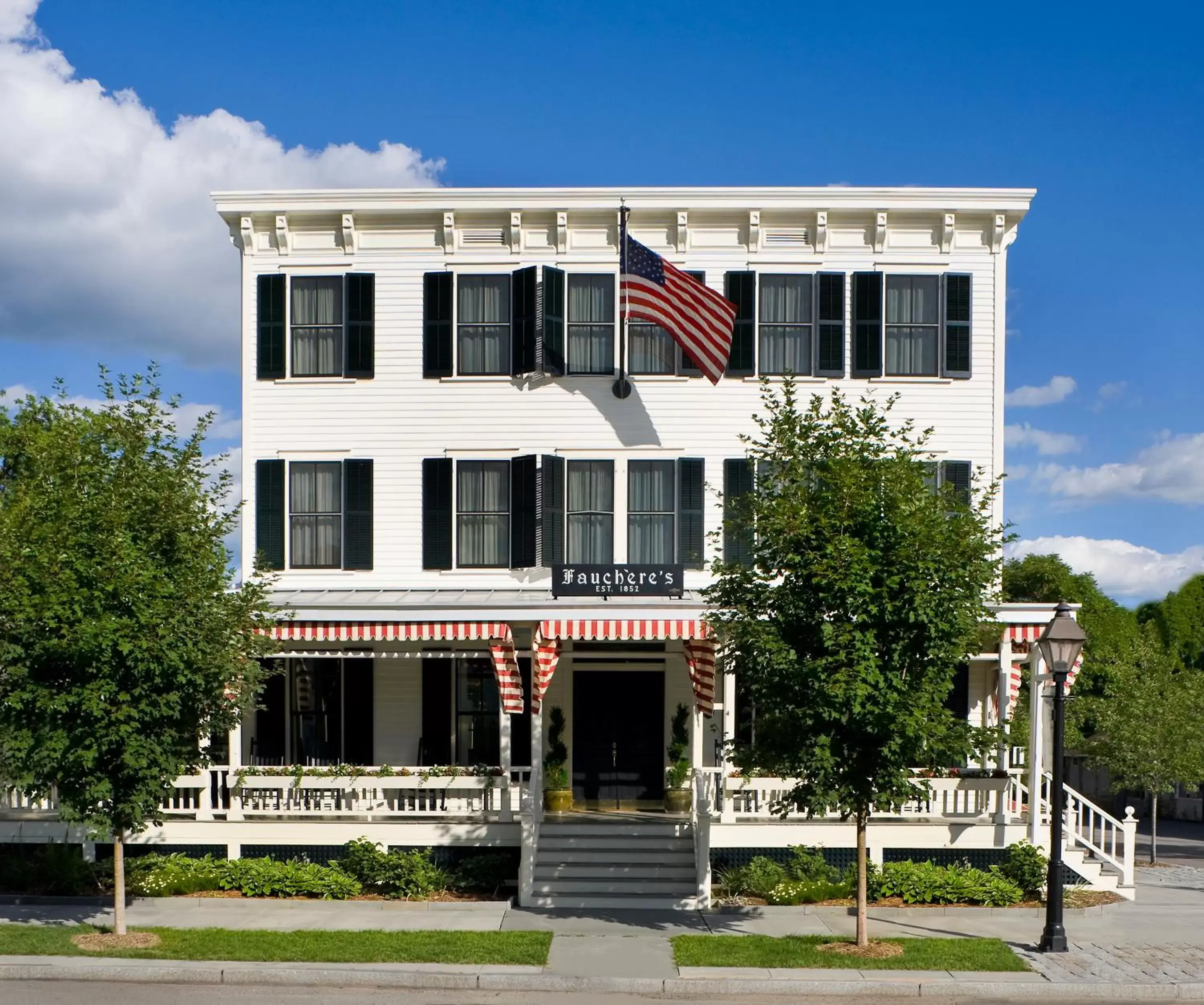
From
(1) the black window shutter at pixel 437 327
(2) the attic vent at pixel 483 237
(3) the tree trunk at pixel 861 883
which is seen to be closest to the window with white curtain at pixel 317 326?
(1) the black window shutter at pixel 437 327

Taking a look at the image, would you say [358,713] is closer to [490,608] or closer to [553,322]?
[490,608]

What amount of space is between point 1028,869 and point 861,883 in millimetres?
4655

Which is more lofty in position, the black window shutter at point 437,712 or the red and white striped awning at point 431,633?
the red and white striped awning at point 431,633

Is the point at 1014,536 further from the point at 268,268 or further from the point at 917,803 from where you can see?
the point at 268,268

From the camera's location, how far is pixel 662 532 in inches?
888

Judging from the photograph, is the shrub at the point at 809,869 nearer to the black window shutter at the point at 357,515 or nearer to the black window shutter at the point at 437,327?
the black window shutter at the point at 357,515

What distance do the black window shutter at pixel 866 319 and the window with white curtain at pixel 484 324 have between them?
6.29 m

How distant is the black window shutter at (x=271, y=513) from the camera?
2273cm

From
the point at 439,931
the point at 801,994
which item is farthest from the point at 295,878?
the point at 801,994

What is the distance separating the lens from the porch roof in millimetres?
20031

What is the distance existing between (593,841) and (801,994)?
623 centimetres

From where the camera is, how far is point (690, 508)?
73.7 ft

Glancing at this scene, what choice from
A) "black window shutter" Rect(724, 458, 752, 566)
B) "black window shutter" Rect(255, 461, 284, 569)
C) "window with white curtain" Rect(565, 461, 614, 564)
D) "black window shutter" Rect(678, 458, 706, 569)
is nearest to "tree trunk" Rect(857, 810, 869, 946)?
"black window shutter" Rect(724, 458, 752, 566)

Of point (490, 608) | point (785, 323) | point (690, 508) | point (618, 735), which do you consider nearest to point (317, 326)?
point (490, 608)
